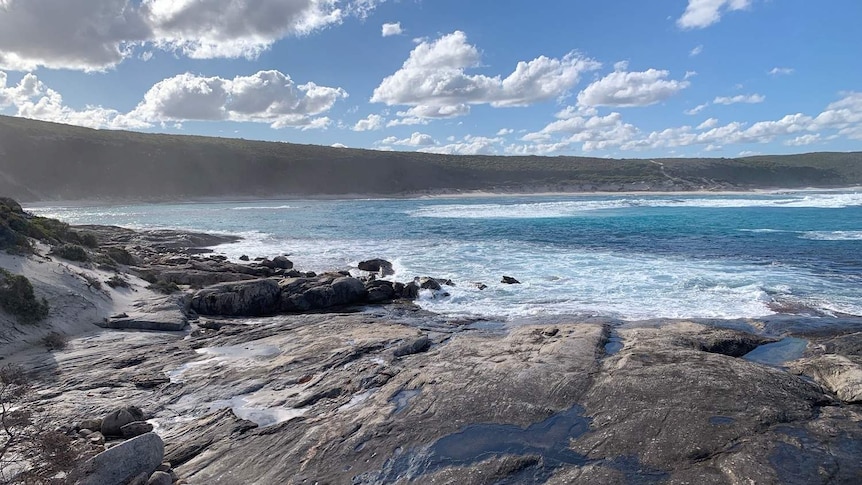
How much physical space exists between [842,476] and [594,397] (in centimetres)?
326

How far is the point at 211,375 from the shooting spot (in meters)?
10.3

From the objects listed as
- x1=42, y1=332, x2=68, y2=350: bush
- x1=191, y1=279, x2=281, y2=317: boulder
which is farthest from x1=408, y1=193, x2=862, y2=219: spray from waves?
x1=42, y1=332, x2=68, y2=350: bush

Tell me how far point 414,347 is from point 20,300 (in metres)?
9.07

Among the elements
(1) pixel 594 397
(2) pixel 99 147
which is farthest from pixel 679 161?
(1) pixel 594 397

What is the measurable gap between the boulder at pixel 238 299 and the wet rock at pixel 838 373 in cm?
1354

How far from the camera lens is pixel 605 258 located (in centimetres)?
2478

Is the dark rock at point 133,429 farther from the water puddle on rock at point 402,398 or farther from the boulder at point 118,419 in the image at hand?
the water puddle on rock at point 402,398

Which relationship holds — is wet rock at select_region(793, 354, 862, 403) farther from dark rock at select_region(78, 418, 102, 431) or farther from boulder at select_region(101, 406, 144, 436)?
dark rock at select_region(78, 418, 102, 431)

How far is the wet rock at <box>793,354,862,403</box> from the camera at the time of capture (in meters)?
8.73

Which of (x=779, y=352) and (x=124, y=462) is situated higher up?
(x=124, y=462)

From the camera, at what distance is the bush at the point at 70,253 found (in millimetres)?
16844

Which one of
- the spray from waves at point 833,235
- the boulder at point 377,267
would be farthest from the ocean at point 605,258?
the boulder at point 377,267

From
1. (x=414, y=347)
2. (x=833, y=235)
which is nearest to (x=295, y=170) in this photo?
(x=833, y=235)

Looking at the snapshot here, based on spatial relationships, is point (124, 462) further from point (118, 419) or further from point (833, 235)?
point (833, 235)
